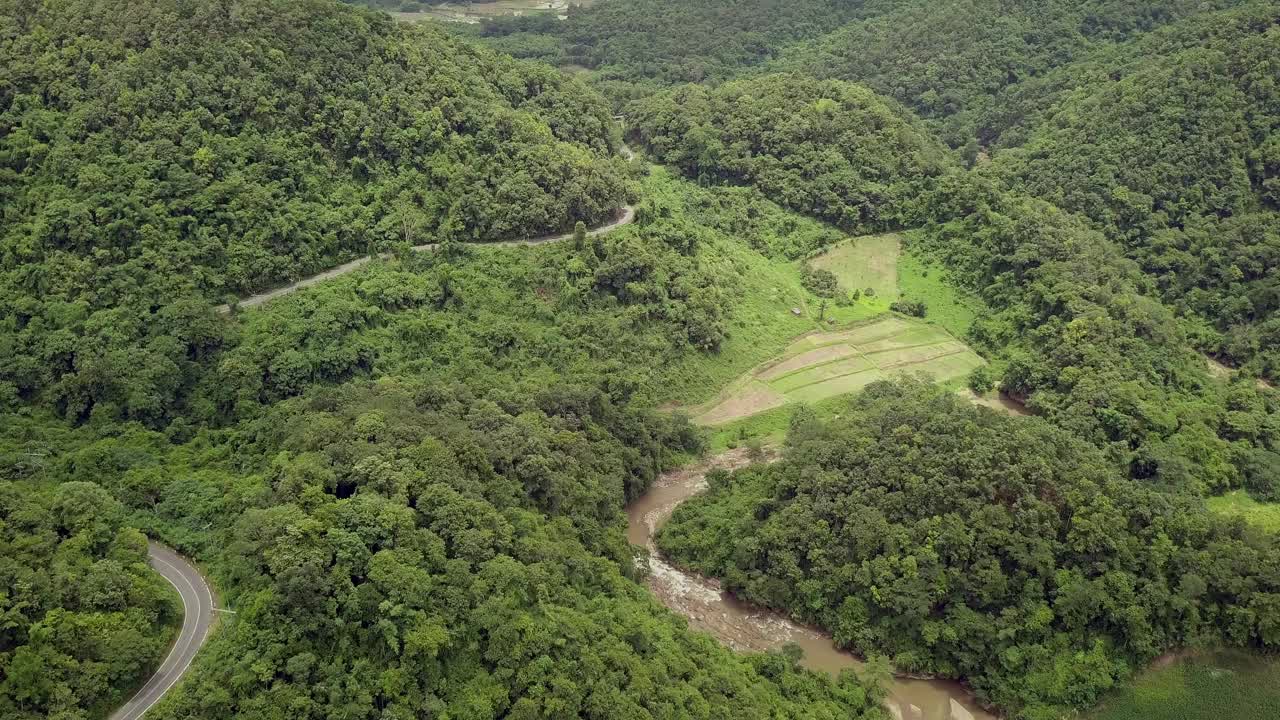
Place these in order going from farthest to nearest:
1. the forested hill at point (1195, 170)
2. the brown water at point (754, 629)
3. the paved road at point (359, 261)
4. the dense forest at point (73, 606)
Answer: the forested hill at point (1195, 170) < the paved road at point (359, 261) < the brown water at point (754, 629) < the dense forest at point (73, 606)

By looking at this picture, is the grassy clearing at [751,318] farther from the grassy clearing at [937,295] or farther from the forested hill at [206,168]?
the forested hill at [206,168]

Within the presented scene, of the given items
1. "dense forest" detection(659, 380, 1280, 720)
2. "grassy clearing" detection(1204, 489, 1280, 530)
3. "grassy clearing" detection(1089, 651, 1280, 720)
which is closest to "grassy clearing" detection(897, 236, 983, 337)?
"grassy clearing" detection(1204, 489, 1280, 530)

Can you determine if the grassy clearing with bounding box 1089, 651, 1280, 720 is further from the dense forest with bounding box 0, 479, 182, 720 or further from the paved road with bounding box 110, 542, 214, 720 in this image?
the dense forest with bounding box 0, 479, 182, 720

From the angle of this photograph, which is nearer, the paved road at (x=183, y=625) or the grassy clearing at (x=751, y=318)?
the paved road at (x=183, y=625)

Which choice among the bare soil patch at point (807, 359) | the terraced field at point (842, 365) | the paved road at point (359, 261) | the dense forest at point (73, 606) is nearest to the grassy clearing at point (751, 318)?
the terraced field at point (842, 365)

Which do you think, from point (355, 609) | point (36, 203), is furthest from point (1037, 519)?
point (36, 203)

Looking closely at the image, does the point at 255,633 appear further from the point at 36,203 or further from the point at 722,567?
the point at 36,203

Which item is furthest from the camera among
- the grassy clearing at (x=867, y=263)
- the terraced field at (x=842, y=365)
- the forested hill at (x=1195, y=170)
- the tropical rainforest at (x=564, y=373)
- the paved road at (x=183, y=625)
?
the grassy clearing at (x=867, y=263)

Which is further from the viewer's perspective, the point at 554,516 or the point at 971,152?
the point at 971,152
